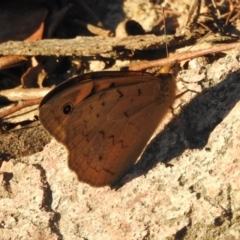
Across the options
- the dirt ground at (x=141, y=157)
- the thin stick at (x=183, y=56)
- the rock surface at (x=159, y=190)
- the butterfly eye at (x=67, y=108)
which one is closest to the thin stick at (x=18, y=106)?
the dirt ground at (x=141, y=157)

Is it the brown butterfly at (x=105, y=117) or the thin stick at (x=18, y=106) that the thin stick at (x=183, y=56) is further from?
the thin stick at (x=18, y=106)

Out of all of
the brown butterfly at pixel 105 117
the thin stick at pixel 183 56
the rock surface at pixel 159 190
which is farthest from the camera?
the thin stick at pixel 183 56

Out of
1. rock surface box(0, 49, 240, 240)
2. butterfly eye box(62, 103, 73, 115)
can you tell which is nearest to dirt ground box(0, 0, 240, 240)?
rock surface box(0, 49, 240, 240)

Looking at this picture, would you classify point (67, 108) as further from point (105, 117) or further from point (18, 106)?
point (18, 106)

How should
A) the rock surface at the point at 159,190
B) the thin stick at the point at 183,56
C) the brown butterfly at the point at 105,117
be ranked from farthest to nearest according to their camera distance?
1. the thin stick at the point at 183,56
2. the rock surface at the point at 159,190
3. the brown butterfly at the point at 105,117

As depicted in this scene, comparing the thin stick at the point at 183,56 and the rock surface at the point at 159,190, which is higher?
the thin stick at the point at 183,56

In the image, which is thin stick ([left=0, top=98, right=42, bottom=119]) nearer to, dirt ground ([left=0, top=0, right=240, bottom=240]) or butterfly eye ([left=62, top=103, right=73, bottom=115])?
dirt ground ([left=0, top=0, right=240, bottom=240])

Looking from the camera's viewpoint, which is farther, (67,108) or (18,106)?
(18,106)

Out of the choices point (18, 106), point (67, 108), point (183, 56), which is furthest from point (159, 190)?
point (18, 106)
